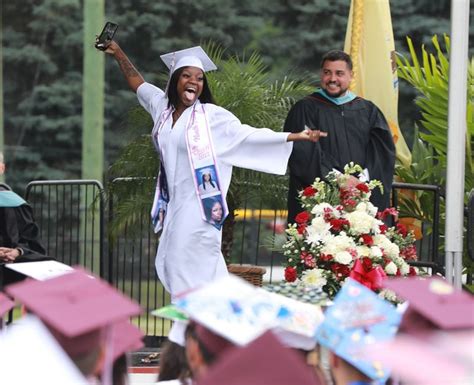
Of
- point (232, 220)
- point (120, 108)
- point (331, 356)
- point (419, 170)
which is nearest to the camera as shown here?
point (331, 356)

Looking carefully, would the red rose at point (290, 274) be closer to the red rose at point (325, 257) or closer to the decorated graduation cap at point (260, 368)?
the red rose at point (325, 257)

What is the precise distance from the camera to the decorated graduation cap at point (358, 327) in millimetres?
4402

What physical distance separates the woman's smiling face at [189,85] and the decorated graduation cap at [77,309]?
3.78 m

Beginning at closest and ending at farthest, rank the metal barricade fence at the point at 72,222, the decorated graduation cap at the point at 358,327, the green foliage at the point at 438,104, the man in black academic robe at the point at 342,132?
the decorated graduation cap at the point at 358,327 < the man in black academic robe at the point at 342,132 < the metal barricade fence at the point at 72,222 < the green foliage at the point at 438,104

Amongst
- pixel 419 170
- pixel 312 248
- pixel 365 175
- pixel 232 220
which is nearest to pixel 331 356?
pixel 312 248

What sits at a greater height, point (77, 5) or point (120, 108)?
point (77, 5)

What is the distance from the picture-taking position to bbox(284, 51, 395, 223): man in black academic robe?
28.1ft

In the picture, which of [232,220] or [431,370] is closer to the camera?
[431,370]

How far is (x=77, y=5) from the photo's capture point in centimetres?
2497

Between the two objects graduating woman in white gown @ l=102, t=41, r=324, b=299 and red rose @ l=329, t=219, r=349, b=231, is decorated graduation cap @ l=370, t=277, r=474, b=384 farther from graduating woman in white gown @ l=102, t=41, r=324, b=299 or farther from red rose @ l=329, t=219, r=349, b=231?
graduating woman in white gown @ l=102, t=41, r=324, b=299

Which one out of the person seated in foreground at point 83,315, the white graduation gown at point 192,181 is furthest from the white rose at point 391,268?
the person seated in foreground at point 83,315

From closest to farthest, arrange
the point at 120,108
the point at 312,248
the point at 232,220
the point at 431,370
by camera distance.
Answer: the point at 431,370 < the point at 312,248 < the point at 232,220 < the point at 120,108

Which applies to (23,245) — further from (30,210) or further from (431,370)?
(431,370)

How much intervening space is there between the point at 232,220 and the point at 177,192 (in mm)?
1818
